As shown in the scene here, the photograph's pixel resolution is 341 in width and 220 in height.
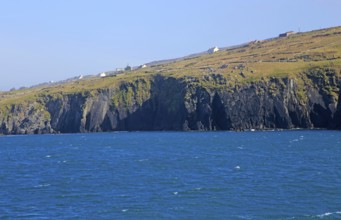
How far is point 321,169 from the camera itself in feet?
254

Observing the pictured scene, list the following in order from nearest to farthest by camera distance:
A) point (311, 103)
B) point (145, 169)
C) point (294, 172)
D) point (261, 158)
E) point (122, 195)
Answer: point (122, 195)
point (294, 172)
point (145, 169)
point (261, 158)
point (311, 103)

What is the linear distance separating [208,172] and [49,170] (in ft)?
80.6

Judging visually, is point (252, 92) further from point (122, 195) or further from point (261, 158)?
point (122, 195)

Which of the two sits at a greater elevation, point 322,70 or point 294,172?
point 322,70

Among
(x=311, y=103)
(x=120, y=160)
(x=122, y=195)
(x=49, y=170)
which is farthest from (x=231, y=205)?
(x=311, y=103)

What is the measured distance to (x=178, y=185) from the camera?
6662cm

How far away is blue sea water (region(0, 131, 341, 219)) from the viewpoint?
52.8 meters

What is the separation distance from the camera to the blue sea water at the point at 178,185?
173ft

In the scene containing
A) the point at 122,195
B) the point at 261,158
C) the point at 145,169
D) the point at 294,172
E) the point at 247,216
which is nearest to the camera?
the point at 247,216

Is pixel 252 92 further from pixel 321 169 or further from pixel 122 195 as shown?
pixel 122 195

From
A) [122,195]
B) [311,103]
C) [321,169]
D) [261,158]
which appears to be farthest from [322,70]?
[122,195]

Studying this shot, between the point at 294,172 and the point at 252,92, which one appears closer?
the point at 294,172

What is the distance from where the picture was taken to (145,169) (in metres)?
82.9

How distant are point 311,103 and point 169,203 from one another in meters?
129
